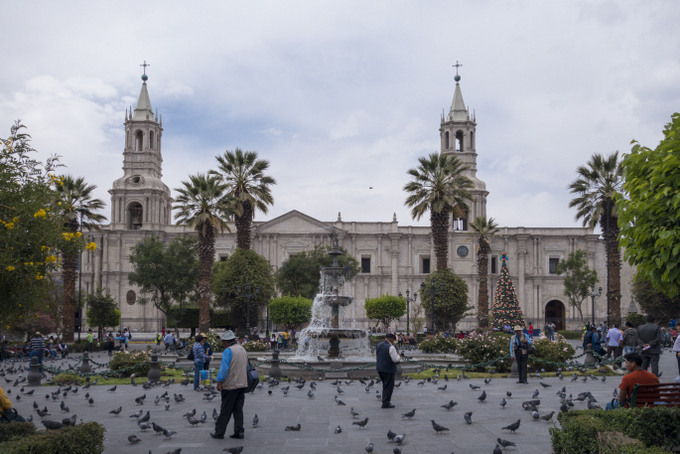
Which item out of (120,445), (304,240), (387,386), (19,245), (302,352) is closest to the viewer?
(120,445)

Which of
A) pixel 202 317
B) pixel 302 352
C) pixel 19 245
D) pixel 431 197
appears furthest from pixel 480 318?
pixel 19 245

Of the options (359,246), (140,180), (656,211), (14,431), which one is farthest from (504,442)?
(140,180)

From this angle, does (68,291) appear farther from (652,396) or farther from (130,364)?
(652,396)

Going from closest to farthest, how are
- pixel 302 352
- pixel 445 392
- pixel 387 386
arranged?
pixel 387 386
pixel 445 392
pixel 302 352

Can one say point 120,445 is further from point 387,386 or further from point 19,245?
point 387,386

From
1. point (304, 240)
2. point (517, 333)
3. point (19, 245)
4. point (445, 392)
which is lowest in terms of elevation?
point (445, 392)

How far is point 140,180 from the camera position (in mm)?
55781

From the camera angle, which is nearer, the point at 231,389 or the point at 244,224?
the point at 231,389

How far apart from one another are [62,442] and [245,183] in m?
27.8

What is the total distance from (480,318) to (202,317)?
50.6 feet

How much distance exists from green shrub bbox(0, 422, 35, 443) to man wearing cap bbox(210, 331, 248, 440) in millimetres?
2455

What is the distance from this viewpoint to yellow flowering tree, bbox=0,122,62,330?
30.4 feet

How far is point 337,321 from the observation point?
780 inches

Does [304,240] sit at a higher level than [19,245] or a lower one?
higher
